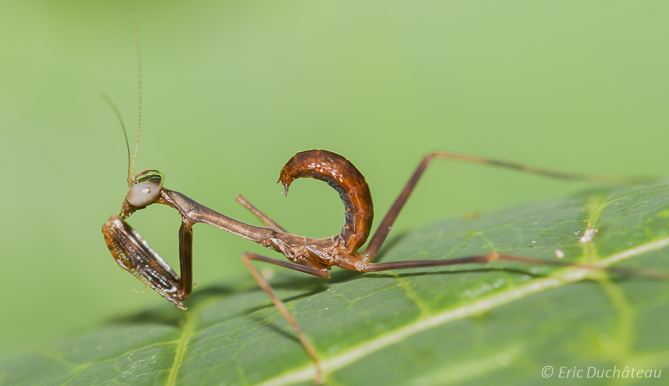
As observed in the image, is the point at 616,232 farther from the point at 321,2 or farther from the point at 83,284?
the point at 83,284

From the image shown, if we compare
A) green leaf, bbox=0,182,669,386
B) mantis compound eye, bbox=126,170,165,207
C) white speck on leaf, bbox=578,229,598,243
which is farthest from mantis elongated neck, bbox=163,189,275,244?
white speck on leaf, bbox=578,229,598,243

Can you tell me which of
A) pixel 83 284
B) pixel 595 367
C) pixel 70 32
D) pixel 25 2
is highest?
pixel 25 2

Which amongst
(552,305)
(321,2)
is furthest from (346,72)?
(552,305)

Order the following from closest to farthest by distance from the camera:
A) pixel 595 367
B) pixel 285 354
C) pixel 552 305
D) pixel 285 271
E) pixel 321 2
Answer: pixel 595 367, pixel 552 305, pixel 285 354, pixel 285 271, pixel 321 2

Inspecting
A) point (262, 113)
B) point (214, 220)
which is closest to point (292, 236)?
point (214, 220)

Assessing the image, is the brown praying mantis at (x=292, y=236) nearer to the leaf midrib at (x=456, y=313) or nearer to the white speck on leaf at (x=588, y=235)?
Answer: the white speck on leaf at (x=588, y=235)

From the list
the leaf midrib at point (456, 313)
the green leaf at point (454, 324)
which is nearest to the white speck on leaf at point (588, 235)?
the green leaf at point (454, 324)
